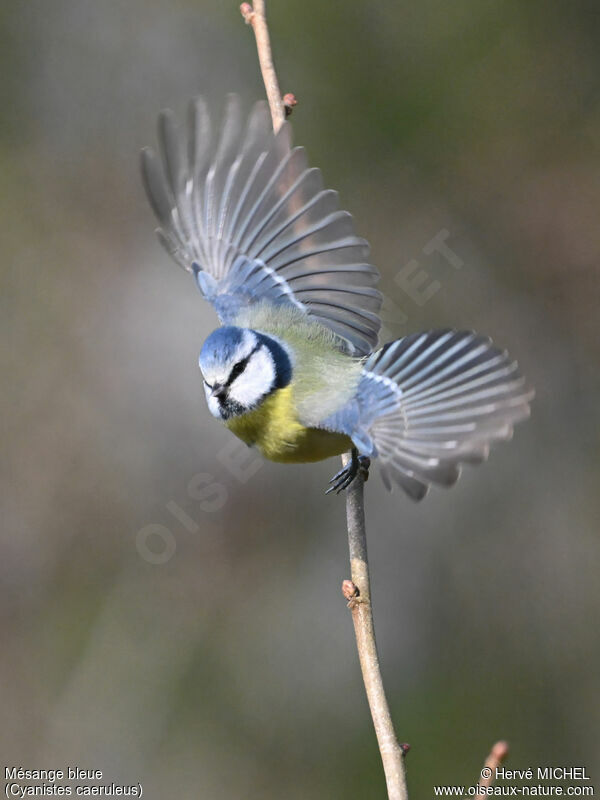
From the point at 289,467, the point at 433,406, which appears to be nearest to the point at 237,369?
the point at 433,406

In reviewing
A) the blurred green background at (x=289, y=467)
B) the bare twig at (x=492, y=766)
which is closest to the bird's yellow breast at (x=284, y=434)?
the bare twig at (x=492, y=766)

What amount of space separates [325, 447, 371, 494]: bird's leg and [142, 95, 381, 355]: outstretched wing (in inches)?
11.7

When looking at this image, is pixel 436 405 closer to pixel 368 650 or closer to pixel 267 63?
pixel 368 650

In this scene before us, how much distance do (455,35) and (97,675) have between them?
2859 mm

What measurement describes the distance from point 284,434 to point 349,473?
0.56 ft

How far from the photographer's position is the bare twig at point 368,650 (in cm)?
169

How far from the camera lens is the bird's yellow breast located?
7.27 ft

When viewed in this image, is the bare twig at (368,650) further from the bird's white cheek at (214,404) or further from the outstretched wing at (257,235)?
the outstretched wing at (257,235)

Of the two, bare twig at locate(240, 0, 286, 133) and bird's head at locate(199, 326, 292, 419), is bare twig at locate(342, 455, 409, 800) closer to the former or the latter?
bird's head at locate(199, 326, 292, 419)

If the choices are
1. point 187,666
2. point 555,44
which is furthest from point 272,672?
point 555,44

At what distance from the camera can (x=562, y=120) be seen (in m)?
4.23

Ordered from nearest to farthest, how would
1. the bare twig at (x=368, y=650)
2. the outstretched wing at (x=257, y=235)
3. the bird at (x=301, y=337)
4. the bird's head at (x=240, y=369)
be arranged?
the bare twig at (x=368, y=650) → the bird at (x=301, y=337) → the bird's head at (x=240, y=369) → the outstretched wing at (x=257, y=235)

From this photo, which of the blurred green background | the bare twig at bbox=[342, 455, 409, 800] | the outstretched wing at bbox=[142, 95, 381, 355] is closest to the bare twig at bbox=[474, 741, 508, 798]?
the bare twig at bbox=[342, 455, 409, 800]

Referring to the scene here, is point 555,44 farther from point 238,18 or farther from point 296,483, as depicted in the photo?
point 296,483
